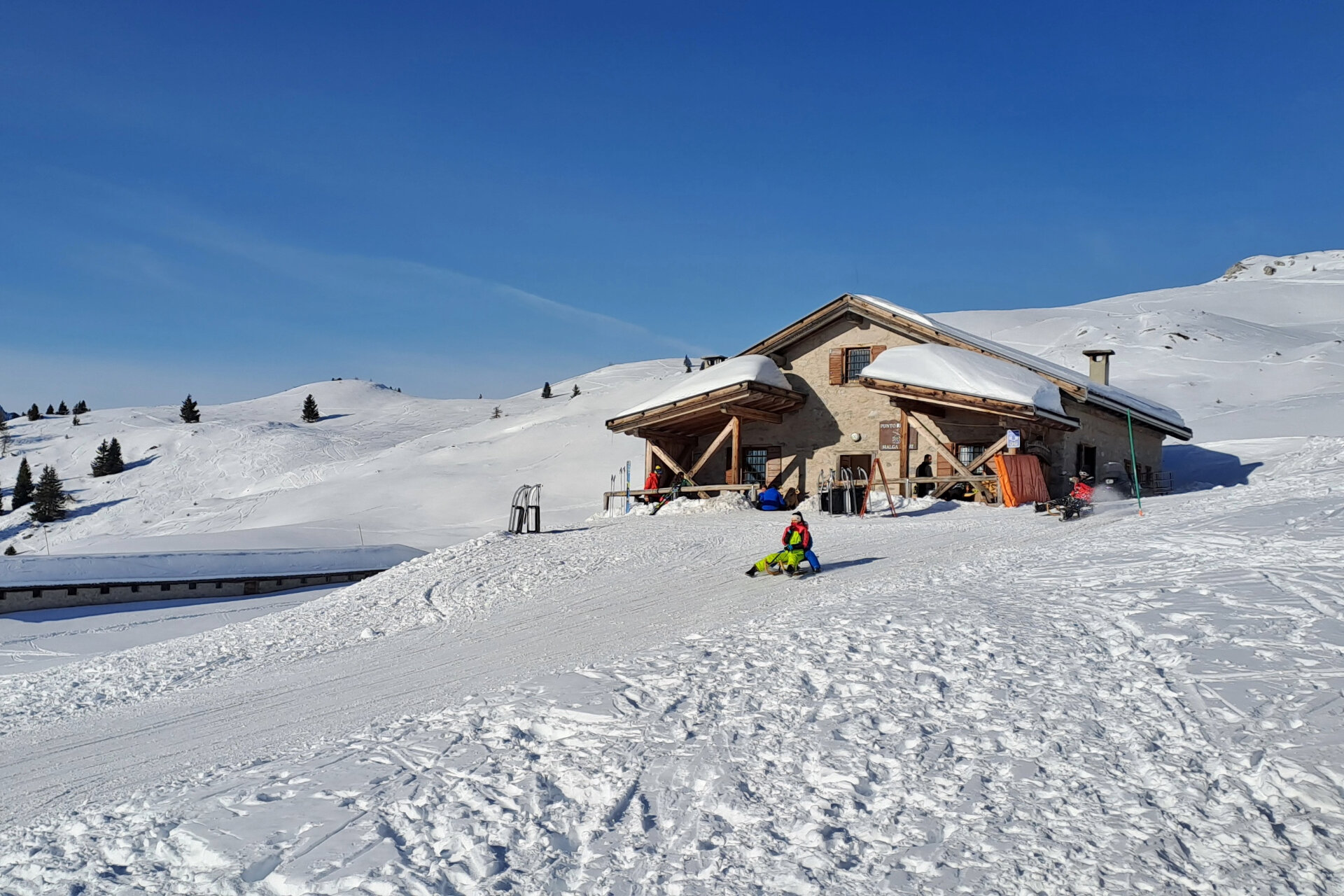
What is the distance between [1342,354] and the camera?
4459cm

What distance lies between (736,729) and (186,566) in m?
17.7

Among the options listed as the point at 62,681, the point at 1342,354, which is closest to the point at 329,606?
the point at 62,681

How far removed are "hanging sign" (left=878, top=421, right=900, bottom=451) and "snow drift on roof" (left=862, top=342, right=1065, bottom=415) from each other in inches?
67.6

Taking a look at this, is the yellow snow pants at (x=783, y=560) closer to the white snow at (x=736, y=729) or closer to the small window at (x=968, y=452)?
the white snow at (x=736, y=729)

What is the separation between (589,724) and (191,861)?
8.26 feet

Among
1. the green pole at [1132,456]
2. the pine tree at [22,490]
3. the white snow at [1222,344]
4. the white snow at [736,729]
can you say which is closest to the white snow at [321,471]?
the pine tree at [22,490]

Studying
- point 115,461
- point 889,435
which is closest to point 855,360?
point 889,435

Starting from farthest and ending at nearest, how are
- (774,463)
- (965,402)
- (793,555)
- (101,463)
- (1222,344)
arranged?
(1222,344) → (101,463) → (774,463) → (965,402) → (793,555)

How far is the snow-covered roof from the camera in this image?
1812 cm

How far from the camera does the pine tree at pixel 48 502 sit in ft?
128

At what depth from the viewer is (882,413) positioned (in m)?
23.8

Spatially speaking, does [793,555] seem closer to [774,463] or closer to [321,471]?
[774,463]

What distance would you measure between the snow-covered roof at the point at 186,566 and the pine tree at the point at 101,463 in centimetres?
3014

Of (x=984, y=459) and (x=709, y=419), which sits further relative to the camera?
(x=709, y=419)
